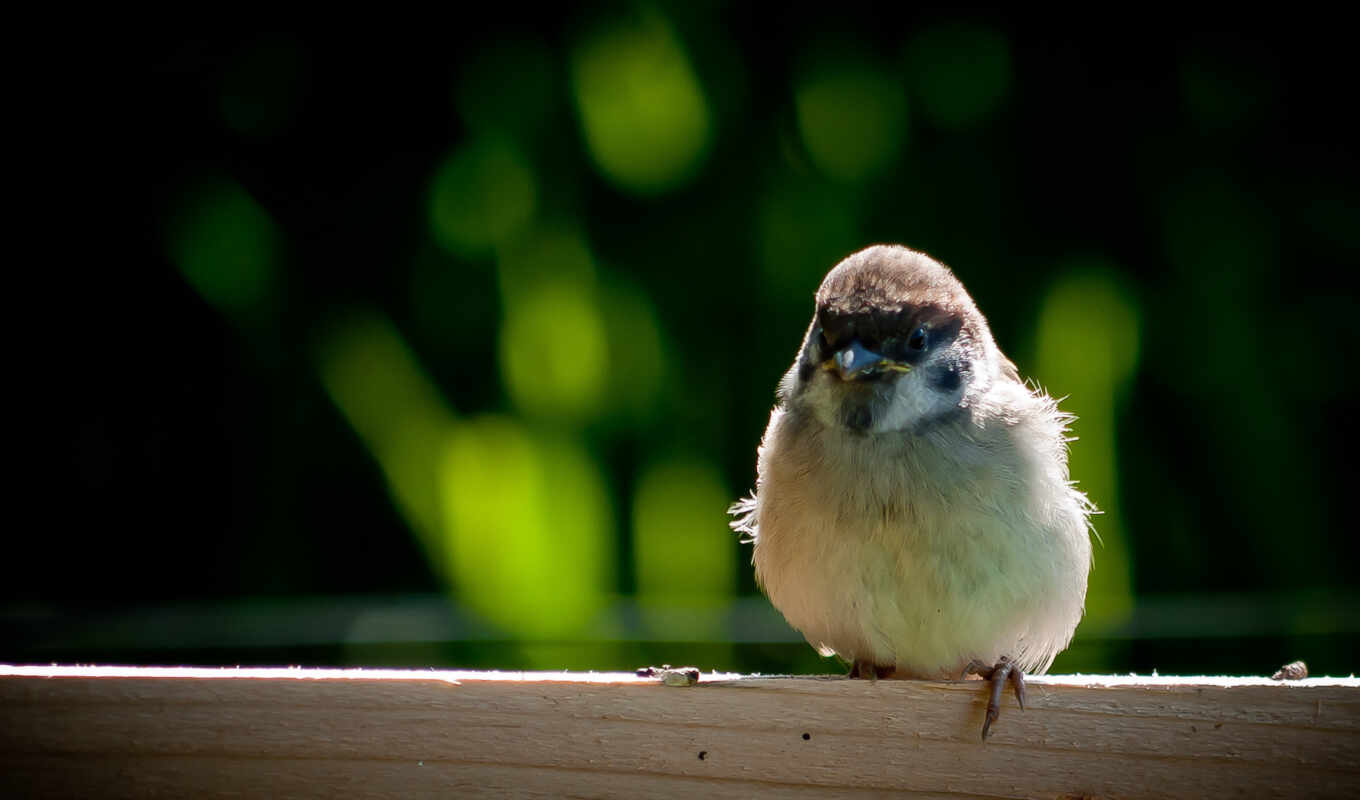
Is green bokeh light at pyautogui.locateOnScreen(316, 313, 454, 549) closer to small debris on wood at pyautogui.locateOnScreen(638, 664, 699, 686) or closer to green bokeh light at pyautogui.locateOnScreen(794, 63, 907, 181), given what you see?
green bokeh light at pyautogui.locateOnScreen(794, 63, 907, 181)

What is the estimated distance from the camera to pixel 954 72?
3.20 meters

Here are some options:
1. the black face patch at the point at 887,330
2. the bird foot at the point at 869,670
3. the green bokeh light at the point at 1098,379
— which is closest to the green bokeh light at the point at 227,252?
the black face patch at the point at 887,330

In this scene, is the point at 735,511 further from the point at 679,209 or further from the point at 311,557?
the point at 311,557

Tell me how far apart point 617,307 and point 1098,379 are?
49.9 inches

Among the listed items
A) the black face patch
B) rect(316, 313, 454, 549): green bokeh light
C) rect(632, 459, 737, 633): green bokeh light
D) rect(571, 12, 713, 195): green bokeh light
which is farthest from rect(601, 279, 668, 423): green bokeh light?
the black face patch

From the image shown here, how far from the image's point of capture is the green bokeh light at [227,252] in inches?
124

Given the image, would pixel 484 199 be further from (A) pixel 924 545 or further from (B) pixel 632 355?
(A) pixel 924 545

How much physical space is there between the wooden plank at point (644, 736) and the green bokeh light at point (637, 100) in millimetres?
2010

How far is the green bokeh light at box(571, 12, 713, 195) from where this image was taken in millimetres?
3178

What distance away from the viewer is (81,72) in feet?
10.6

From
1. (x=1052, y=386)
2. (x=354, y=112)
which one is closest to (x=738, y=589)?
(x=1052, y=386)

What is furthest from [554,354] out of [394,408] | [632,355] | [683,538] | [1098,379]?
[1098,379]

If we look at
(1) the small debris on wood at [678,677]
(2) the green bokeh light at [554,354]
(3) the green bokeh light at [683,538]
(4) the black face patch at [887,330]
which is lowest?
(3) the green bokeh light at [683,538]

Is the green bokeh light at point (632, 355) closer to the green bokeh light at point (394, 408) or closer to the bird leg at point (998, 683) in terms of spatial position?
the green bokeh light at point (394, 408)
